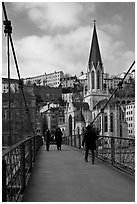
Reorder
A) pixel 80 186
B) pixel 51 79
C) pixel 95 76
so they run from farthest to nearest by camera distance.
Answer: pixel 51 79 → pixel 95 76 → pixel 80 186

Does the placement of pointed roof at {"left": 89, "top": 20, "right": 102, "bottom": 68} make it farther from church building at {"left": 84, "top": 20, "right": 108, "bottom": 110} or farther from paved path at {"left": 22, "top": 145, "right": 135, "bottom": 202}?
paved path at {"left": 22, "top": 145, "right": 135, "bottom": 202}

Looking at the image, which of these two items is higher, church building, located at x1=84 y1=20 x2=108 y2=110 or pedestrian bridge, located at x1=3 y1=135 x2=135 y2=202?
church building, located at x1=84 y1=20 x2=108 y2=110

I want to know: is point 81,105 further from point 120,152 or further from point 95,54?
point 120,152

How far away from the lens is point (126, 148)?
8.35m

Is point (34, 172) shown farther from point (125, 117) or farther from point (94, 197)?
point (125, 117)

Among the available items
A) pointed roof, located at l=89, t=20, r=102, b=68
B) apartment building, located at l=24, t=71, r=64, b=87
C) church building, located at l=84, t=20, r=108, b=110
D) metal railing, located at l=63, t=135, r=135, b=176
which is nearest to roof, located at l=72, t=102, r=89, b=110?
church building, located at l=84, t=20, r=108, b=110

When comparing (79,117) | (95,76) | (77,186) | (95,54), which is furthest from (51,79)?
(77,186)

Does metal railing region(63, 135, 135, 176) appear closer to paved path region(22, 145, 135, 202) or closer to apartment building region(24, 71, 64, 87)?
paved path region(22, 145, 135, 202)

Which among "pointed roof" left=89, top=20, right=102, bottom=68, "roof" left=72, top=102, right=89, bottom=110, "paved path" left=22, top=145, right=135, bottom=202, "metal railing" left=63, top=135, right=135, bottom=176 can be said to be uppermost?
"pointed roof" left=89, top=20, right=102, bottom=68

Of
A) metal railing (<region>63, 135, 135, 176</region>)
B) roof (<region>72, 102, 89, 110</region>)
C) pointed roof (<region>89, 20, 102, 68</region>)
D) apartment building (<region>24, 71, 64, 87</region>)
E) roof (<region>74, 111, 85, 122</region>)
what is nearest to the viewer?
metal railing (<region>63, 135, 135, 176</region>)

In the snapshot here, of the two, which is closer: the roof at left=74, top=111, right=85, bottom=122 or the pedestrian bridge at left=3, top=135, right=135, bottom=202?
the pedestrian bridge at left=3, top=135, right=135, bottom=202

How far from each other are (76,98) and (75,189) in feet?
376

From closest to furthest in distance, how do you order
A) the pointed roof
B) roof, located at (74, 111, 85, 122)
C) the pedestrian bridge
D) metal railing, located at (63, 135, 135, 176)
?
1. the pedestrian bridge
2. metal railing, located at (63, 135, 135, 176)
3. the pointed roof
4. roof, located at (74, 111, 85, 122)

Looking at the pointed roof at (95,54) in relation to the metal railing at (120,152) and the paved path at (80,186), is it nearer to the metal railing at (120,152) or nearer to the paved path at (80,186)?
the metal railing at (120,152)
